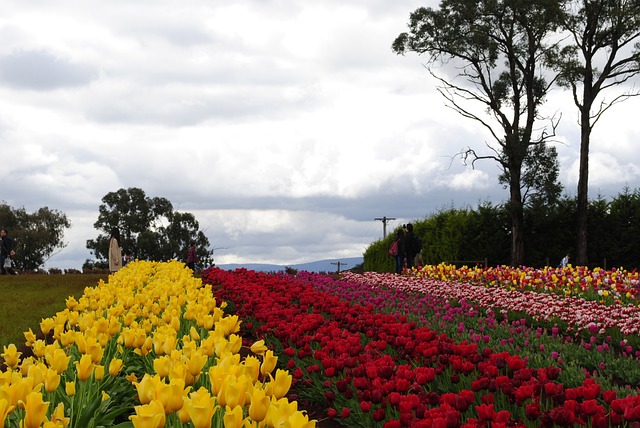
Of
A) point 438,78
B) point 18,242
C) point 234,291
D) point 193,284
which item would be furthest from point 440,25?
point 18,242

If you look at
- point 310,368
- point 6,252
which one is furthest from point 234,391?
point 6,252

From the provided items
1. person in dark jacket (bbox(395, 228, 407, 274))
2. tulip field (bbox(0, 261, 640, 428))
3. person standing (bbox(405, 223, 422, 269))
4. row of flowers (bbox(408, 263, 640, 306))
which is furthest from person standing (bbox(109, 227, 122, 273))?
tulip field (bbox(0, 261, 640, 428))

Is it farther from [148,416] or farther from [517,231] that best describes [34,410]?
[517,231]

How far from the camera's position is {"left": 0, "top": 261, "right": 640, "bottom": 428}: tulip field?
3457 mm

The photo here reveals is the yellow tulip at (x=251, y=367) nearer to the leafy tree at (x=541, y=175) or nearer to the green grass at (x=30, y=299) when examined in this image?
the green grass at (x=30, y=299)

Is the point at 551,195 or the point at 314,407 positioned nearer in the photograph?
the point at 314,407

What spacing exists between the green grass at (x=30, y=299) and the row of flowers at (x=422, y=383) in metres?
5.64

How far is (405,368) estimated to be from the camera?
5332 millimetres

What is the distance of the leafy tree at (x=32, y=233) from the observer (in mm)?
60594

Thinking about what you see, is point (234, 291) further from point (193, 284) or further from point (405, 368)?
point (405, 368)

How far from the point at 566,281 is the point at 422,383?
45.5 feet

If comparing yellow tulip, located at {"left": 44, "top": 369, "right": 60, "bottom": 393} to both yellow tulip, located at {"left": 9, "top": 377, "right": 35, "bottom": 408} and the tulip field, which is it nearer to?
the tulip field

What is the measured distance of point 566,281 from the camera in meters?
17.8

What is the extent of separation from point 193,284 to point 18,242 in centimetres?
5526
